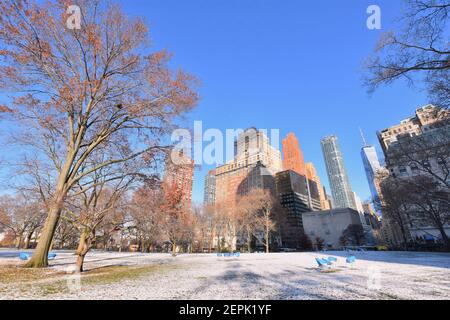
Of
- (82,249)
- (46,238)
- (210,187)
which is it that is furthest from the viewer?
(210,187)

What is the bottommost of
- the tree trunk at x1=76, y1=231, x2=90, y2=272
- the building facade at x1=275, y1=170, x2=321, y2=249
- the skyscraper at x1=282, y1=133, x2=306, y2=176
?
the tree trunk at x1=76, y1=231, x2=90, y2=272

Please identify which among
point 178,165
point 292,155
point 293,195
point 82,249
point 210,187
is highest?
point 292,155

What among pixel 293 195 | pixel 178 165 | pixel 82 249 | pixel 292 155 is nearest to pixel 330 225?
pixel 293 195

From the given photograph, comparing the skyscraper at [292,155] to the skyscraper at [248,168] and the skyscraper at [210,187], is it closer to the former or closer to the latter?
the skyscraper at [248,168]

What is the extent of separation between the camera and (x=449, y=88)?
9445 millimetres

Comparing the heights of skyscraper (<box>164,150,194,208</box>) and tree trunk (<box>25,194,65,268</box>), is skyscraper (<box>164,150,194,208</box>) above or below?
above

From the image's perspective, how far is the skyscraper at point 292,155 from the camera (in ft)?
480

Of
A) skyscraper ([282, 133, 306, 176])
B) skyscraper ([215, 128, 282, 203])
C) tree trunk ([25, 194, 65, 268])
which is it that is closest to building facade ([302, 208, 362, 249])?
skyscraper ([215, 128, 282, 203])

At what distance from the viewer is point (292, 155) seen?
152875 millimetres

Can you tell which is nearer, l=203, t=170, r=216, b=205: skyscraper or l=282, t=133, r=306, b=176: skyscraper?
l=203, t=170, r=216, b=205: skyscraper

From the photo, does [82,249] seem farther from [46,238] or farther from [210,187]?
[210,187]

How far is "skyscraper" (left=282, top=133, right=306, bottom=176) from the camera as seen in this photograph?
146 metres

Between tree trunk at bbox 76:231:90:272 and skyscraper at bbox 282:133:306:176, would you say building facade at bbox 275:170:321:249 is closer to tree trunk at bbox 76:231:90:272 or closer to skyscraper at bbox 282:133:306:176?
skyscraper at bbox 282:133:306:176

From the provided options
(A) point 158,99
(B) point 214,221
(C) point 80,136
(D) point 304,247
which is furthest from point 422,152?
(D) point 304,247
